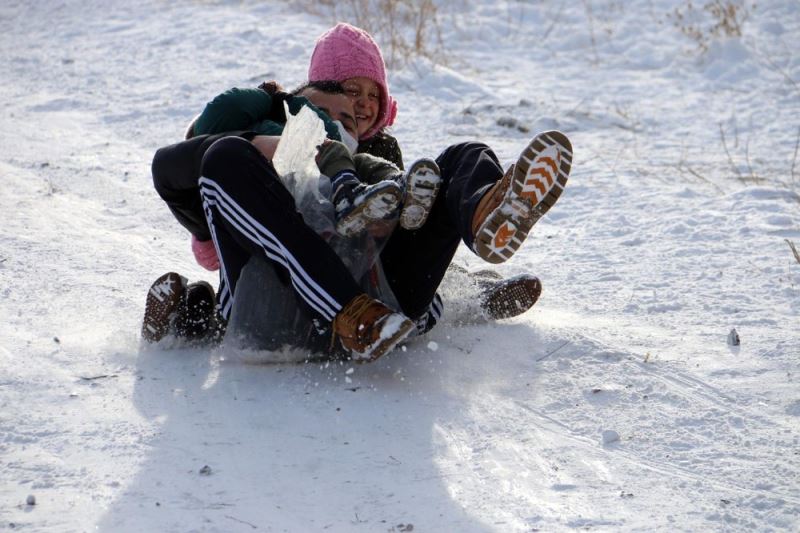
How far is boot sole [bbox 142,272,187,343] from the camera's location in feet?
9.59

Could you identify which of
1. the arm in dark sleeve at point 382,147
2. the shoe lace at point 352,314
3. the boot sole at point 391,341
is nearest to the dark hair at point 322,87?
the arm in dark sleeve at point 382,147

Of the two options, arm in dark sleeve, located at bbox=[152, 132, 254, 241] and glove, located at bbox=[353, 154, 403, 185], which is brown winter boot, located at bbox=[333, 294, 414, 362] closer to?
glove, located at bbox=[353, 154, 403, 185]

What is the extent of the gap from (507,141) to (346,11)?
288 centimetres

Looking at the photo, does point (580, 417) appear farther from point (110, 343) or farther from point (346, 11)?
point (346, 11)

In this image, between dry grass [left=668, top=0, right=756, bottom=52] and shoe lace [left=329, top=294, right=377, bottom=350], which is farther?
dry grass [left=668, top=0, right=756, bottom=52]

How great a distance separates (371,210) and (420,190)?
13 cm

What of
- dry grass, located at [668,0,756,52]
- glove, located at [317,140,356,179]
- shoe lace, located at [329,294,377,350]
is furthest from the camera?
dry grass, located at [668,0,756,52]

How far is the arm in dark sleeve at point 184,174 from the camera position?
9.07 ft

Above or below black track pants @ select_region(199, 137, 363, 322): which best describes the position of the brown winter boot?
below

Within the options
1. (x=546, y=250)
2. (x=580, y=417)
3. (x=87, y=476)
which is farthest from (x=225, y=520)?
(x=546, y=250)

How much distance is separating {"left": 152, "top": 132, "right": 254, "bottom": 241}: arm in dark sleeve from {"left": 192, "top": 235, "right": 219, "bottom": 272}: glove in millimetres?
102

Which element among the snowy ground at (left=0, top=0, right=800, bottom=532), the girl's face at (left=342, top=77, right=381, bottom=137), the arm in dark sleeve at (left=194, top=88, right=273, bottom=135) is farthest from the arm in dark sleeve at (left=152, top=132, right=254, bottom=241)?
the girl's face at (left=342, top=77, right=381, bottom=137)

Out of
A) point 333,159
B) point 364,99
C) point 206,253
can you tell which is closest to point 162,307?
point 206,253

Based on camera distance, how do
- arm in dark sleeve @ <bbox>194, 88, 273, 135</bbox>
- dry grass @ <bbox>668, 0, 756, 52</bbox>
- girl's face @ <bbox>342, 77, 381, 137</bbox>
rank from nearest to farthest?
arm in dark sleeve @ <bbox>194, 88, 273, 135</bbox>, girl's face @ <bbox>342, 77, 381, 137</bbox>, dry grass @ <bbox>668, 0, 756, 52</bbox>
